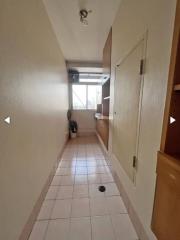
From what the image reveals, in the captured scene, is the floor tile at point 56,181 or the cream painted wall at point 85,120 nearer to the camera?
the floor tile at point 56,181

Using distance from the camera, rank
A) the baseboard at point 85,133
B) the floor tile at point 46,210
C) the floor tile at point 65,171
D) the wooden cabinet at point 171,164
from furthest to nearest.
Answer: the baseboard at point 85,133, the floor tile at point 65,171, the floor tile at point 46,210, the wooden cabinet at point 171,164

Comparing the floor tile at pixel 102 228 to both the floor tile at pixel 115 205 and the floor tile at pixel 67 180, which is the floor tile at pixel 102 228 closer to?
the floor tile at pixel 115 205

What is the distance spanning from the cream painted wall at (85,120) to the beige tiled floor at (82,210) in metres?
2.71

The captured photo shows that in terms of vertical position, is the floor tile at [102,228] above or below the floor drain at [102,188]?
above

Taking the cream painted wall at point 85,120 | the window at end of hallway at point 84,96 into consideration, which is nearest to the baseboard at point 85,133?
the cream painted wall at point 85,120

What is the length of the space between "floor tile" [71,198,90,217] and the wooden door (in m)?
0.64

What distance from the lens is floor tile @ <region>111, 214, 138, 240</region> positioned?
117cm

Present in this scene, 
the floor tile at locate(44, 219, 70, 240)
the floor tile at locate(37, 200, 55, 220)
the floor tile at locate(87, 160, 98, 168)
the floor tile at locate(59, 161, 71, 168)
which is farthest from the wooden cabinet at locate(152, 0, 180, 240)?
the floor tile at locate(59, 161, 71, 168)

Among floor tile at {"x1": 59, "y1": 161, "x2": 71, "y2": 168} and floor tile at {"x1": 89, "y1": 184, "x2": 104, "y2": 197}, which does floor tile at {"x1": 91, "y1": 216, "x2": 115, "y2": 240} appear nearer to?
floor tile at {"x1": 89, "y1": 184, "x2": 104, "y2": 197}

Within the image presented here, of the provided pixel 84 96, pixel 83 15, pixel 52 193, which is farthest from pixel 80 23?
pixel 84 96

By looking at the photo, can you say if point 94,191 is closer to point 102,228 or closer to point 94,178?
point 94,178

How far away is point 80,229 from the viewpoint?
1.23 m

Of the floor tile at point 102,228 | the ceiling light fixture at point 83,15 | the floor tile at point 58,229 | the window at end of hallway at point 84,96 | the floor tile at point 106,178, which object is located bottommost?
the floor tile at point 106,178

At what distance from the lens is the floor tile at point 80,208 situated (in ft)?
4.61
